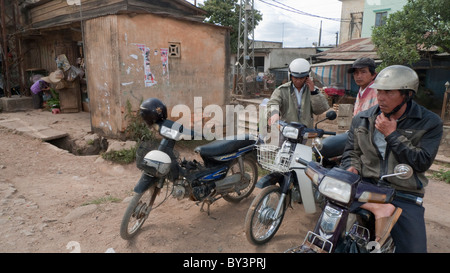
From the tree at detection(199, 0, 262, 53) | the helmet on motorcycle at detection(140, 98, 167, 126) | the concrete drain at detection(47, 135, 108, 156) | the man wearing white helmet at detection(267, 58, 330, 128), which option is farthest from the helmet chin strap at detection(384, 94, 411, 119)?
the tree at detection(199, 0, 262, 53)

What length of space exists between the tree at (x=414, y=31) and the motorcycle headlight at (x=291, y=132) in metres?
8.39

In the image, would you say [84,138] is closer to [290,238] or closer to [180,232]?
[180,232]

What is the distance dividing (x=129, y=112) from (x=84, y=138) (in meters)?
1.48

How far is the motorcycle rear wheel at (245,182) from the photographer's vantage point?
402 centimetres

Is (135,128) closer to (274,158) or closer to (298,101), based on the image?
(298,101)

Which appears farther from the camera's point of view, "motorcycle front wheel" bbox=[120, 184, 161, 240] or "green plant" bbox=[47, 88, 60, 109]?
"green plant" bbox=[47, 88, 60, 109]

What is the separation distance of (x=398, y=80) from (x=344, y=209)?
3.29 ft

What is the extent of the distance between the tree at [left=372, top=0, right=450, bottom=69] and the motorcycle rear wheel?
7.85 meters

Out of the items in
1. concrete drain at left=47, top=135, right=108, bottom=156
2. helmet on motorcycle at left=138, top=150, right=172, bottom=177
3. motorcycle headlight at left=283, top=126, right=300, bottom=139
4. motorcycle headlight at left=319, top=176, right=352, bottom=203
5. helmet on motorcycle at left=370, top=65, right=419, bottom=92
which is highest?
helmet on motorcycle at left=370, top=65, right=419, bottom=92

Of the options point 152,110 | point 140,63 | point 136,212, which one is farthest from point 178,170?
point 140,63

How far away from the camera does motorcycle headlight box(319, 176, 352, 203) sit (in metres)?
1.85

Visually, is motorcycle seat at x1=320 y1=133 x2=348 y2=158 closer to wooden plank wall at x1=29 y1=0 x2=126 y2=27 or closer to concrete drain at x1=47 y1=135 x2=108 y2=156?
concrete drain at x1=47 y1=135 x2=108 y2=156

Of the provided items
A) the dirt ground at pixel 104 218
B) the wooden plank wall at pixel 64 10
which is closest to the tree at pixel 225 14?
the wooden plank wall at pixel 64 10

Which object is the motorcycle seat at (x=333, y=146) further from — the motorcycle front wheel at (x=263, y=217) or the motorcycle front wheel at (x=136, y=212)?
the motorcycle front wheel at (x=136, y=212)
